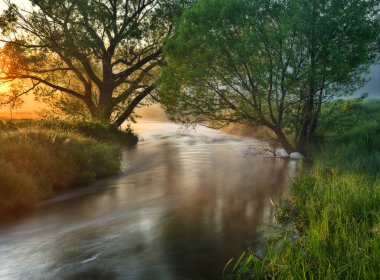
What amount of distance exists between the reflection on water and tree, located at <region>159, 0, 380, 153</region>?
17.8ft

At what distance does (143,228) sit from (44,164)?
646 cm

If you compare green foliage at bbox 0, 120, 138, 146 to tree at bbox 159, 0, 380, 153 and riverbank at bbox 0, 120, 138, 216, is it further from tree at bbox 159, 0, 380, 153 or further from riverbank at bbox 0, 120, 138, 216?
tree at bbox 159, 0, 380, 153

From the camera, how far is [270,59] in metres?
21.6

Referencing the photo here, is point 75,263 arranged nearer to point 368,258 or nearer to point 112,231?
point 112,231

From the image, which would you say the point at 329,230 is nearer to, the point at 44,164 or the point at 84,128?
the point at 44,164

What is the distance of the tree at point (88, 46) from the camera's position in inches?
1204

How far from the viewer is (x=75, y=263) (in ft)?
27.0

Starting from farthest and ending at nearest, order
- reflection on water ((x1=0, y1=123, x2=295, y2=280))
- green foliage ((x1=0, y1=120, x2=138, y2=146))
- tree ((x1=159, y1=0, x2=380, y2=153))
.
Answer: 1. green foliage ((x1=0, y1=120, x2=138, y2=146))
2. tree ((x1=159, y1=0, x2=380, y2=153))
3. reflection on water ((x1=0, y1=123, x2=295, y2=280))

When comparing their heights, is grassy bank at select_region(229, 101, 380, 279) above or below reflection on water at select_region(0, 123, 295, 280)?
above

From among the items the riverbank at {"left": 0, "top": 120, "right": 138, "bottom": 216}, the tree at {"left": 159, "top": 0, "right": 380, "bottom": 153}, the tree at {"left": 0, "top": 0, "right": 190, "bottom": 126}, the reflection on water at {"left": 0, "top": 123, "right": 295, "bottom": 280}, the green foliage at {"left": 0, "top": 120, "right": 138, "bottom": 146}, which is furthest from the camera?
the tree at {"left": 0, "top": 0, "right": 190, "bottom": 126}

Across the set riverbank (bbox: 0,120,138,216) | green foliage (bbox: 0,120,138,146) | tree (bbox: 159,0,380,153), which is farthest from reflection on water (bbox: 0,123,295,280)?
green foliage (bbox: 0,120,138,146)

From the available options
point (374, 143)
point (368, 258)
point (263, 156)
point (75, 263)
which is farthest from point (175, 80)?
point (368, 258)

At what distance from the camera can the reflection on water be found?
315 inches

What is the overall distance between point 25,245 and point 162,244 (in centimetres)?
317
